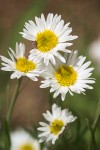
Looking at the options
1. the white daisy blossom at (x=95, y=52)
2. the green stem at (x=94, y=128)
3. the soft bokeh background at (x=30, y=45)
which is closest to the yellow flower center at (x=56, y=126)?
the green stem at (x=94, y=128)

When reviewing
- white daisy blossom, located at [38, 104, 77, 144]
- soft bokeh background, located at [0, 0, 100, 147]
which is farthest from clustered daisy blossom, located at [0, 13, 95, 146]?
soft bokeh background, located at [0, 0, 100, 147]

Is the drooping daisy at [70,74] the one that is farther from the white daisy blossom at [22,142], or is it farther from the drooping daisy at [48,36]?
the white daisy blossom at [22,142]

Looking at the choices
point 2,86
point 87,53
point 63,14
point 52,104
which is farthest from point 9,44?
point 52,104

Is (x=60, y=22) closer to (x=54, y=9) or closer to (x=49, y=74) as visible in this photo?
(x=49, y=74)

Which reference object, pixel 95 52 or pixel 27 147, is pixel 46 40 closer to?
pixel 27 147

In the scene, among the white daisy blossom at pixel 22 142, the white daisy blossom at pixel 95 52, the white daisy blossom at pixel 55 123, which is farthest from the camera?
the white daisy blossom at pixel 95 52
